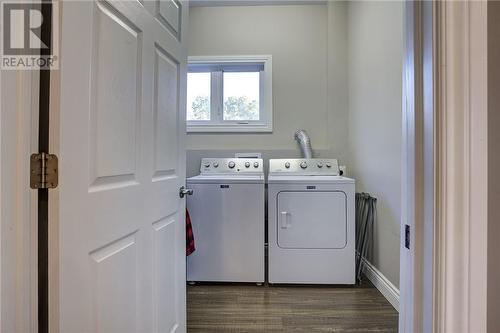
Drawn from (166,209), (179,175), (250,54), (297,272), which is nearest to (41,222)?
(166,209)

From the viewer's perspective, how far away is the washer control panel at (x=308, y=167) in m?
2.84

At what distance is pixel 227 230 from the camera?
231 centimetres

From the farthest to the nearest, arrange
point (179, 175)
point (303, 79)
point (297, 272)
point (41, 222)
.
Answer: point (303, 79), point (297, 272), point (179, 175), point (41, 222)

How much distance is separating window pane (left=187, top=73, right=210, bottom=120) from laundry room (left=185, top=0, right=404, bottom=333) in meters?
0.01

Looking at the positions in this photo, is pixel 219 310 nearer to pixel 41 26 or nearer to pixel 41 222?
pixel 41 222

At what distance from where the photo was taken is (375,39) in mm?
2305

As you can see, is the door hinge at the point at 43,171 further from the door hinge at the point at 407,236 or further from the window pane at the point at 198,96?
the window pane at the point at 198,96

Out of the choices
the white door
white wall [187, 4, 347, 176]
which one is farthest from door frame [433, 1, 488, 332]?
white wall [187, 4, 347, 176]

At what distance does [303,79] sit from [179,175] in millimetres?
2095

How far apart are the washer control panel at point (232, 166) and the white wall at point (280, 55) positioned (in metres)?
0.17

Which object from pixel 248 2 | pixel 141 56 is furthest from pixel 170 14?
pixel 248 2

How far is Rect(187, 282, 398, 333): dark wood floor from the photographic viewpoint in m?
1.75

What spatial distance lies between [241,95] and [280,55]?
22.9 inches

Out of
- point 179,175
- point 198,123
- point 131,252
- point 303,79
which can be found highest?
point 303,79
